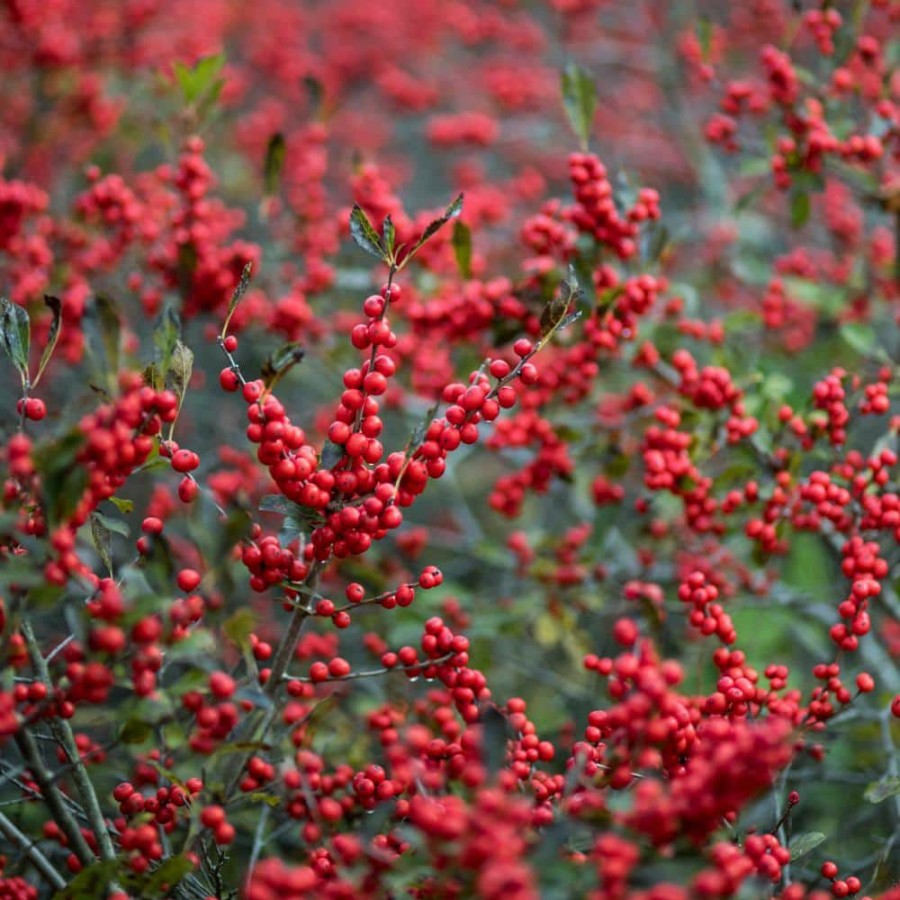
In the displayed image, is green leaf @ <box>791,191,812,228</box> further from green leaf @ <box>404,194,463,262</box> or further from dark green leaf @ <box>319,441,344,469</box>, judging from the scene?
dark green leaf @ <box>319,441,344,469</box>

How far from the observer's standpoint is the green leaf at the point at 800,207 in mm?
2609

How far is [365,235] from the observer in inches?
61.9

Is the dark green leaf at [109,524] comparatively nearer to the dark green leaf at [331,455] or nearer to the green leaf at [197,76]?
the dark green leaf at [331,455]

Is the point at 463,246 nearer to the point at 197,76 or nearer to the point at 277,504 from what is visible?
the point at 197,76

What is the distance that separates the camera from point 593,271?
2334 mm

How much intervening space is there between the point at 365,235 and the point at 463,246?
810mm

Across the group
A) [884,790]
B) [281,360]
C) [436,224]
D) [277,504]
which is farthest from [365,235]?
[884,790]

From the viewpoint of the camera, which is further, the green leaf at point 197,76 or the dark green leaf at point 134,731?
the green leaf at point 197,76

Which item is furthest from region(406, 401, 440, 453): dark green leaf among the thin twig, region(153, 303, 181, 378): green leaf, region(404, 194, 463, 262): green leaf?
the thin twig

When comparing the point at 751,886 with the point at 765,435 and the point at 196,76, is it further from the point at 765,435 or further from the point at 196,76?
the point at 196,76

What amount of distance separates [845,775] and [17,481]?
2000 mm

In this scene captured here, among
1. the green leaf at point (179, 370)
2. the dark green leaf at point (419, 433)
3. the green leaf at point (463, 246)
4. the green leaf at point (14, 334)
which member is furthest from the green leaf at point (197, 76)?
the dark green leaf at point (419, 433)

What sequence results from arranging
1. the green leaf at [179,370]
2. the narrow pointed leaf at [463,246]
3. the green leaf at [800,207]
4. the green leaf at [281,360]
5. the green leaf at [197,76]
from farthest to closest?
the green leaf at [800,207] < the green leaf at [197,76] < the narrow pointed leaf at [463,246] < the green leaf at [179,370] < the green leaf at [281,360]

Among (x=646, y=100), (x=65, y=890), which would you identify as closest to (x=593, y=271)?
(x=65, y=890)
